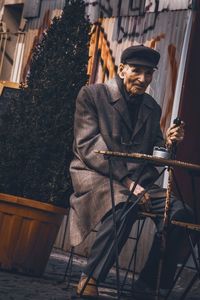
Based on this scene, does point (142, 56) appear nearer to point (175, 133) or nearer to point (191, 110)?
point (175, 133)

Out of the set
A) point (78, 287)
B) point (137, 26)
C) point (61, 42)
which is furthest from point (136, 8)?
point (78, 287)

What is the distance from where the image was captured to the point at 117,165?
21.0ft

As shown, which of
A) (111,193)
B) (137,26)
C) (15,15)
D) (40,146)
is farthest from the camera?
(15,15)

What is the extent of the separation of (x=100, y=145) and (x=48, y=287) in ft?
3.85

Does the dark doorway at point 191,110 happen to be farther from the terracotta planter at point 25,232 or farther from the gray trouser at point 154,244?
the gray trouser at point 154,244

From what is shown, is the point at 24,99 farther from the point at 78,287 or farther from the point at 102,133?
the point at 78,287

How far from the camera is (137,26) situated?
9.60 m

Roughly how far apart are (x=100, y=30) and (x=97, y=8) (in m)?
0.36

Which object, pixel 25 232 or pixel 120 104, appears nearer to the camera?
pixel 120 104

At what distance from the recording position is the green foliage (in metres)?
6.93

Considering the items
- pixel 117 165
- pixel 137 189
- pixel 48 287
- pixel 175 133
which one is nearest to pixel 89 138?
pixel 117 165

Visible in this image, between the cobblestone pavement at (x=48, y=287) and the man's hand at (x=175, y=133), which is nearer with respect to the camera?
the cobblestone pavement at (x=48, y=287)

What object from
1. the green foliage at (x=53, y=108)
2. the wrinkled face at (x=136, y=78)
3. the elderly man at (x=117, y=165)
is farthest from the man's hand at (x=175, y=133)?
the green foliage at (x=53, y=108)

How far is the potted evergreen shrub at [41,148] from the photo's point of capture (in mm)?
6773
